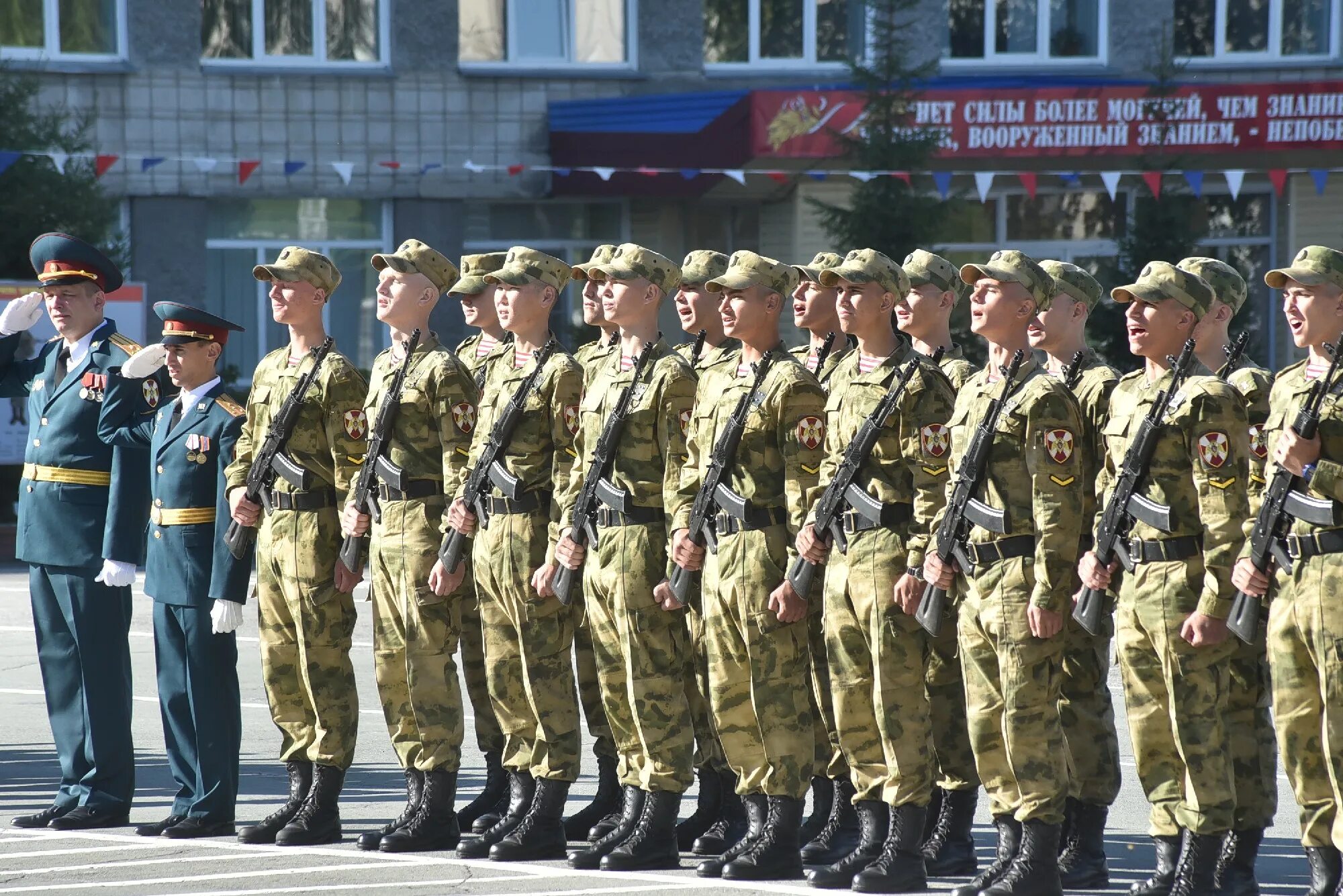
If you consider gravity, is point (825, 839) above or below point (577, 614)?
below

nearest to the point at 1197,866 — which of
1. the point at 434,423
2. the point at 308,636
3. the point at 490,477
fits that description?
the point at 490,477

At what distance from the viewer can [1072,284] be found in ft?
22.8

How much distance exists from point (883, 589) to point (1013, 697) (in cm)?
59

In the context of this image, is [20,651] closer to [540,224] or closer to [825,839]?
[825,839]

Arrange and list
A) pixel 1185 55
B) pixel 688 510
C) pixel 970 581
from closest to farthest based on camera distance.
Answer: pixel 970 581 → pixel 688 510 → pixel 1185 55

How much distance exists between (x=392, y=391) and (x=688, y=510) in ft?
4.27

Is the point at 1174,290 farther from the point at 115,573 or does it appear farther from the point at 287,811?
the point at 115,573

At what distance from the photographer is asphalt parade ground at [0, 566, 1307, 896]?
6727mm

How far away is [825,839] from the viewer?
7211 millimetres

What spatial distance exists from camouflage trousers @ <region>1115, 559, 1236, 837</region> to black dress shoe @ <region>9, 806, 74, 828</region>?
4222mm

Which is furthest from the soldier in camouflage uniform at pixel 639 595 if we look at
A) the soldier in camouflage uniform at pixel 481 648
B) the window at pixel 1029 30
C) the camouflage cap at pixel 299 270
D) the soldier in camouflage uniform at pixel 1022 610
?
the window at pixel 1029 30

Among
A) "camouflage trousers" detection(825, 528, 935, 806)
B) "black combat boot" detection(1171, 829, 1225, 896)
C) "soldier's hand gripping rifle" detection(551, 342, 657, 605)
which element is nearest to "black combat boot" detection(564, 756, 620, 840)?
"soldier's hand gripping rifle" detection(551, 342, 657, 605)

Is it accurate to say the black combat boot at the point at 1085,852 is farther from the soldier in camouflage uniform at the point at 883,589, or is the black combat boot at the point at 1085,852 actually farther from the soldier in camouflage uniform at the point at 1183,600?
the soldier in camouflage uniform at the point at 883,589

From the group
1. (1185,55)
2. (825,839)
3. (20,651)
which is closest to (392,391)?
(825,839)
